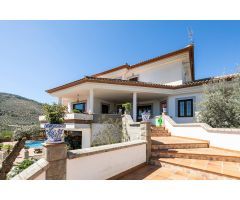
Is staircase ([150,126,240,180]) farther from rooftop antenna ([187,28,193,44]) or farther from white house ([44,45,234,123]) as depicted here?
rooftop antenna ([187,28,193,44])

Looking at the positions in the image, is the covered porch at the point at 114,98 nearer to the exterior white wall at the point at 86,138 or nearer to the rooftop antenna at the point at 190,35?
the exterior white wall at the point at 86,138

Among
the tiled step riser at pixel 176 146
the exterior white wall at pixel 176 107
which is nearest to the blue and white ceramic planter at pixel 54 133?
the tiled step riser at pixel 176 146

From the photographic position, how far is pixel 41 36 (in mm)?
7953

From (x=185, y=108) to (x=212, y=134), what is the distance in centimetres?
719

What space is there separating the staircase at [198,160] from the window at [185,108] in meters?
7.04

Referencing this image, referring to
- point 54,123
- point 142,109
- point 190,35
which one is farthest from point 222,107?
point 190,35

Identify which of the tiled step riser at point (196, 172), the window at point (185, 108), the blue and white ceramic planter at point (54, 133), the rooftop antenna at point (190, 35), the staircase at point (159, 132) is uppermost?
the rooftop antenna at point (190, 35)

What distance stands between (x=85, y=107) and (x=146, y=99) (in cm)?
686

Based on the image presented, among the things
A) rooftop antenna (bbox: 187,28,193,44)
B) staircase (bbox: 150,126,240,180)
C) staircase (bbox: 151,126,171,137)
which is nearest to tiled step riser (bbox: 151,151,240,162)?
staircase (bbox: 150,126,240,180)

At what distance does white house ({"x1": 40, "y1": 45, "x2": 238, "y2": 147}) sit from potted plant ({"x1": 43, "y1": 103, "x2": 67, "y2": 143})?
8789mm

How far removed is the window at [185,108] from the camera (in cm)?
1500

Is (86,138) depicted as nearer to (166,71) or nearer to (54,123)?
(54,123)

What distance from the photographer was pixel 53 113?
369 cm
